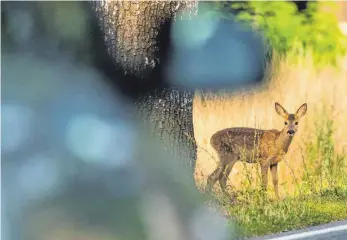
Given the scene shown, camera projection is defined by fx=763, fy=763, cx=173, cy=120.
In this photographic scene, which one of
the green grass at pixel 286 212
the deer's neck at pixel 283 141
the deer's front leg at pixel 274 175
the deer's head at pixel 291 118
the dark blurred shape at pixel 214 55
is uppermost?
the dark blurred shape at pixel 214 55

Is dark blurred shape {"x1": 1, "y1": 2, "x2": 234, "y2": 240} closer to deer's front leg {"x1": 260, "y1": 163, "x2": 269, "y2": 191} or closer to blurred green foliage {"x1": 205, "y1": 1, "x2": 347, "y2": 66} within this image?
deer's front leg {"x1": 260, "y1": 163, "x2": 269, "y2": 191}

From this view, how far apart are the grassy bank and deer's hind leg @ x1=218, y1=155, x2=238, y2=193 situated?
46mm

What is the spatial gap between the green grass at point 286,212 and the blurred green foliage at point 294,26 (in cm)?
130

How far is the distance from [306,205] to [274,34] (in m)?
1.64

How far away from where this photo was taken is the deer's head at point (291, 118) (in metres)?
6.91

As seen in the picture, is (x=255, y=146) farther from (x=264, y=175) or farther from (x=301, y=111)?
(x=301, y=111)

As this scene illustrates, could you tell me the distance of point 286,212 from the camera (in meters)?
6.96

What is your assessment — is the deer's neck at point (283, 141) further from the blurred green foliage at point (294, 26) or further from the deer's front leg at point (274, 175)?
the blurred green foliage at point (294, 26)

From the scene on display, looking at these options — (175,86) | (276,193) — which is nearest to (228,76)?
(175,86)

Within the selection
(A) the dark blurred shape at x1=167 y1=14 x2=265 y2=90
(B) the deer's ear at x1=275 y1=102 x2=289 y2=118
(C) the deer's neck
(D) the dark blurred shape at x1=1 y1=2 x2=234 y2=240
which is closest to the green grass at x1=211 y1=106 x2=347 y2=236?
(C) the deer's neck

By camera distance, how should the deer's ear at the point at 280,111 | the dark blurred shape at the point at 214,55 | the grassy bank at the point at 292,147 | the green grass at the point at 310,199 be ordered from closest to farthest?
the dark blurred shape at the point at 214,55 → the grassy bank at the point at 292,147 → the green grass at the point at 310,199 → the deer's ear at the point at 280,111

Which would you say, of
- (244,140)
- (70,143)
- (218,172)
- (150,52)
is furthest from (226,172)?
(70,143)

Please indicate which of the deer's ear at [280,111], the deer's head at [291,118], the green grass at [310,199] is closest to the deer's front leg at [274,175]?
the green grass at [310,199]

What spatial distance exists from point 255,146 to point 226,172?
0.38m
